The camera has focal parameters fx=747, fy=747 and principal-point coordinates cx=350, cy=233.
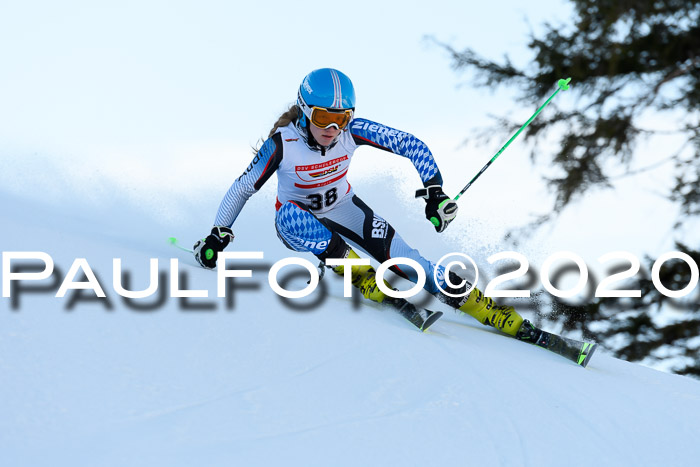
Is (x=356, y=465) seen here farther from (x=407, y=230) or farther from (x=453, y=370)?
(x=407, y=230)

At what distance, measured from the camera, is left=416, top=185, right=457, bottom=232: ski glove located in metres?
3.88

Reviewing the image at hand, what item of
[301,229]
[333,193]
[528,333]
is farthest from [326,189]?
[528,333]

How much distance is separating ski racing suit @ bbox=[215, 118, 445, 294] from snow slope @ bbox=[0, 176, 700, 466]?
378 mm

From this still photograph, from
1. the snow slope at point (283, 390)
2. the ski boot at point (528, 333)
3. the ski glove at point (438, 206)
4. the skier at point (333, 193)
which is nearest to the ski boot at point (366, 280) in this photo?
the skier at point (333, 193)

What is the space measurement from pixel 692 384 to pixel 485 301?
114 centimetres

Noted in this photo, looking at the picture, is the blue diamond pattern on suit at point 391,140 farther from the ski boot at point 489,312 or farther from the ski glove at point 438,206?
the ski boot at point 489,312

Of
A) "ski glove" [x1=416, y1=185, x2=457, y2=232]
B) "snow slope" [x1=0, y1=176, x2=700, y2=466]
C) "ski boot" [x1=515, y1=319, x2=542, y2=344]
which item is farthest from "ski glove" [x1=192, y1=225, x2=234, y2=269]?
"ski boot" [x1=515, y1=319, x2=542, y2=344]

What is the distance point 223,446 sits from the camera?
216 cm

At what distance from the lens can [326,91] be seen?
12.6 feet

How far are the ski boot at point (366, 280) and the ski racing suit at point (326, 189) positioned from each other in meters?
0.10

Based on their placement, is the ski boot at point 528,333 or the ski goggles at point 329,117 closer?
the ski goggles at point 329,117

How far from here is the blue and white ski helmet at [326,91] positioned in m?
3.85

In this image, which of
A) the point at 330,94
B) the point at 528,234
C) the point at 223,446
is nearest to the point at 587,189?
the point at 528,234

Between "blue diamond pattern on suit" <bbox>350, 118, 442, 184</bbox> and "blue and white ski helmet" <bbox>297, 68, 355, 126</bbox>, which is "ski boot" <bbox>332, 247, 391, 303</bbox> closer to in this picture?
"blue diamond pattern on suit" <bbox>350, 118, 442, 184</bbox>
